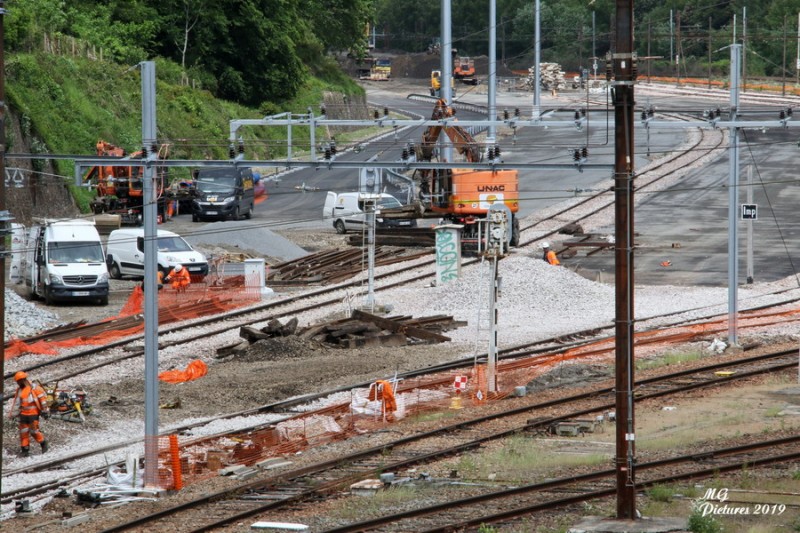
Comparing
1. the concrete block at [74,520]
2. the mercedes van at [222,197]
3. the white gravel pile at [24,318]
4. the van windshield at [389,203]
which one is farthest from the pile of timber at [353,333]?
the mercedes van at [222,197]

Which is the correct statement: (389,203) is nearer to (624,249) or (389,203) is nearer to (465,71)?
(624,249)

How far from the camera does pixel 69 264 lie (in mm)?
34875

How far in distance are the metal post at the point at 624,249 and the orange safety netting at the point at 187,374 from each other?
1412 cm

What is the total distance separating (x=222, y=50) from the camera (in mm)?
76438

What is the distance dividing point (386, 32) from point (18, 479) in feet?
423

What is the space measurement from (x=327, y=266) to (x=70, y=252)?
9.22 metres

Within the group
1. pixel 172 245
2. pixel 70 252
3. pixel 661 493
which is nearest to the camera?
pixel 661 493

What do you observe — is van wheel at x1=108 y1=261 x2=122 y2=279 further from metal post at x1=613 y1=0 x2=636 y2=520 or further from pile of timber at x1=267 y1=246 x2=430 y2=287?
metal post at x1=613 y1=0 x2=636 y2=520

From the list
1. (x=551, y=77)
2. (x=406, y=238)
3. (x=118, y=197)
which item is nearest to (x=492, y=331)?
(x=406, y=238)

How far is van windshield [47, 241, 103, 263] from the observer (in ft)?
115

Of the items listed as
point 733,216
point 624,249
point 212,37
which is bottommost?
point 733,216

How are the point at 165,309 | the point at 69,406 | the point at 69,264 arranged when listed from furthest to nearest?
1. the point at 69,264
2. the point at 165,309
3. the point at 69,406

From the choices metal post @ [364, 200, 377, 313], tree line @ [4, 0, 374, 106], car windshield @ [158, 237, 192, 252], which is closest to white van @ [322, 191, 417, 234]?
car windshield @ [158, 237, 192, 252]

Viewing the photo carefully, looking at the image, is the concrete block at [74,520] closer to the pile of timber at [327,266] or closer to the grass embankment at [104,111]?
the pile of timber at [327,266]
